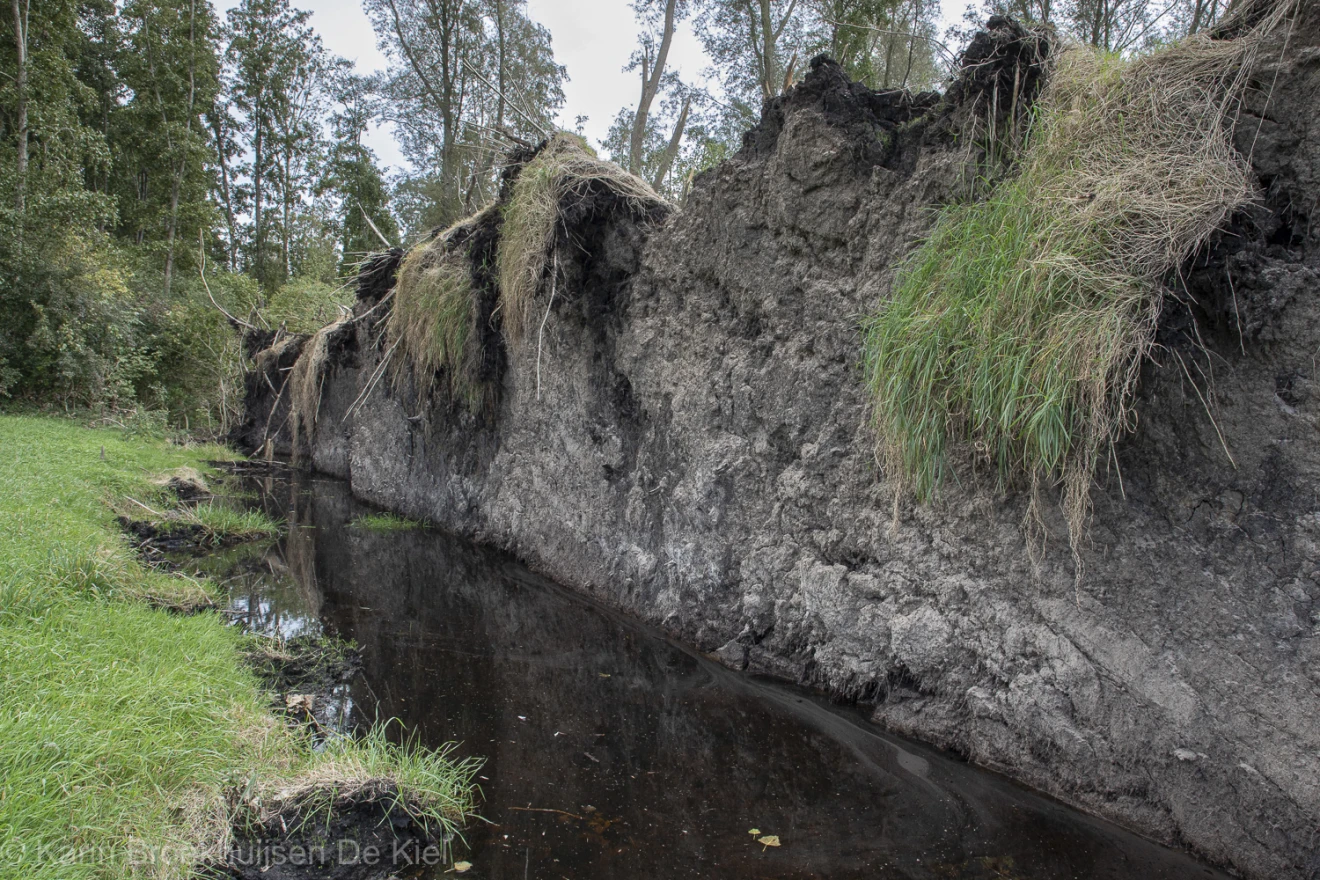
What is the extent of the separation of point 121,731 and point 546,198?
4.59 metres

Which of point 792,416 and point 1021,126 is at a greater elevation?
point 1021,126

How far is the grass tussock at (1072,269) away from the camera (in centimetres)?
261

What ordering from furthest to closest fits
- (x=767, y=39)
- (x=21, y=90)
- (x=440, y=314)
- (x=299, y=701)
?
(x=21, y=90), (x=767, y=39), (x=440, y=314), (x=299, y=701)

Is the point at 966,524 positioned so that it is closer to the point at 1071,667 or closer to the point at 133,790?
the point at 1071,667

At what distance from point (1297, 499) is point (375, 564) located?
6.46m

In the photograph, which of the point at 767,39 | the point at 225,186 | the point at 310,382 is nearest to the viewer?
the point at 310,382

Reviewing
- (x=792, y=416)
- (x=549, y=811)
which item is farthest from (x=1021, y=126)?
(x=549, y=811)

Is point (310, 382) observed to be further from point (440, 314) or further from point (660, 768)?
point (660, 768)

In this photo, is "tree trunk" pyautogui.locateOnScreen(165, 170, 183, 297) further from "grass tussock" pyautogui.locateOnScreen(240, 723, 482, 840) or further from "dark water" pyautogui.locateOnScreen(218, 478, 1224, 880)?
"grass tussock" pyautogui.locateOnScreen(240, 723, 482, 840)

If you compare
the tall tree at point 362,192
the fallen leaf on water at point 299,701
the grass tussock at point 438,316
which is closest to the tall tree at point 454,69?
the tall tree at point 362,192

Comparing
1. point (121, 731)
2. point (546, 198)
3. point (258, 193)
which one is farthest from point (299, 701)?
point (258, 193)

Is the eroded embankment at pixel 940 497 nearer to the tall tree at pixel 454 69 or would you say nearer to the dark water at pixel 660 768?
the dark water at pixel 660 768

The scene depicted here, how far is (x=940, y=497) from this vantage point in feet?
11.1

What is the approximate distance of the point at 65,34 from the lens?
15.8 metres
